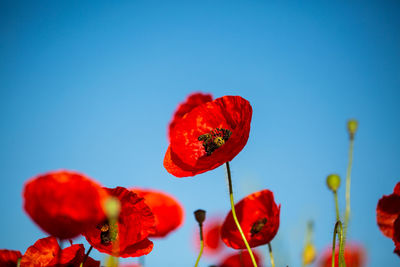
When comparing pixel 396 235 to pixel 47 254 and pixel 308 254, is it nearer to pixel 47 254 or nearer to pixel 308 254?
pixel 308 254

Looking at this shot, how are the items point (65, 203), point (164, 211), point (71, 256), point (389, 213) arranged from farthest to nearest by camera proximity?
point (164, 211) < point (389, 213) < point (71, 256) < point (65, 203)

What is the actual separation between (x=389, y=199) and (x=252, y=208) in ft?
1.76

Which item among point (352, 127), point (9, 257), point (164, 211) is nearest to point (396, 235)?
point (352, 127)

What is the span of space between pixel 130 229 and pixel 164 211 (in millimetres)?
1013

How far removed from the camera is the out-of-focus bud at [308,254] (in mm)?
1131

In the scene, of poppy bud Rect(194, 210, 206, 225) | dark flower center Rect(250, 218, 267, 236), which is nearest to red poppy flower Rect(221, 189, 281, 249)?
dark flower center Rect(250, 218, 267, 236)

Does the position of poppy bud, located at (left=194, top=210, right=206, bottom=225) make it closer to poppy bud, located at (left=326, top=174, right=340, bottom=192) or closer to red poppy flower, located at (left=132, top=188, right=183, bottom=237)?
poppy bud, located at (left=326, top=174, right=340, bottom=192)

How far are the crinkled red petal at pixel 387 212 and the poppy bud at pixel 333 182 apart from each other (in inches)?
6.9

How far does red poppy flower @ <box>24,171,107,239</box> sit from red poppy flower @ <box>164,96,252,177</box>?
471 mm

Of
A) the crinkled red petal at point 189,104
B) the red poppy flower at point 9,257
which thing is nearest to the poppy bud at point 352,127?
the crinkled red petal at point 189,104

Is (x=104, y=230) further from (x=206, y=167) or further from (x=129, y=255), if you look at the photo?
(x=206, y=167)

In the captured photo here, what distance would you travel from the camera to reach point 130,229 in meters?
1.20

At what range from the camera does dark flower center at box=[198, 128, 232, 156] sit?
1514mm

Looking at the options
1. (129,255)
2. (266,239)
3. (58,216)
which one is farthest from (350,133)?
(58,216)
